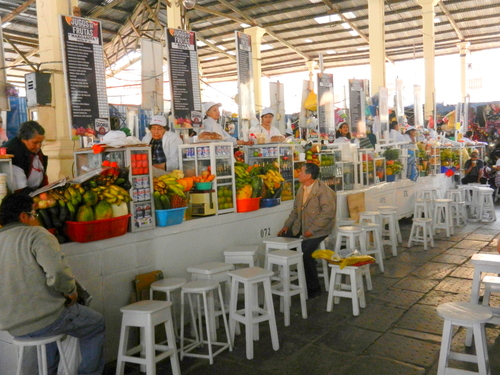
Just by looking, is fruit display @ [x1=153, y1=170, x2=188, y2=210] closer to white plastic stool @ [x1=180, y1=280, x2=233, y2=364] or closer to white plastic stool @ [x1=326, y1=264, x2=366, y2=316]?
Result: white plastic stool @ [x1=180, y1=280, x2=233, y2=364]

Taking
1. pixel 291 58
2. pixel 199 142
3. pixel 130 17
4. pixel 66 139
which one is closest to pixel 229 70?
pixel 291 58

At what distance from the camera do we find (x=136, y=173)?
12.3ft

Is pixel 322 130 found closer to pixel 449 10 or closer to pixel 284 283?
pixel 284 283

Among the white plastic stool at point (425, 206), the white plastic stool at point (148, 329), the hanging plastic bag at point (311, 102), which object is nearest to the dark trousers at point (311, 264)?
the white plastic stool at point (148, 329)

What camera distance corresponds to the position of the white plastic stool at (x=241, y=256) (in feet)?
14.1

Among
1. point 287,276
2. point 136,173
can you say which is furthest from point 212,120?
point 287,276

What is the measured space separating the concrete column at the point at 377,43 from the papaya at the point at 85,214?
944 centimetres

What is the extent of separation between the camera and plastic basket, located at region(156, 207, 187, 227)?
12.9ft

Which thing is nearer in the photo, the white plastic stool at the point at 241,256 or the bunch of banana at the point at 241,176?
the white plastic stool at the point at 241,256

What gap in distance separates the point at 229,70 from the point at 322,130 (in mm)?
12151

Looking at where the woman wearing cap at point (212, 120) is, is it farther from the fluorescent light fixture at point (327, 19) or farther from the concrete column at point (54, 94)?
the fluorescent light fixture at point (327, 19)

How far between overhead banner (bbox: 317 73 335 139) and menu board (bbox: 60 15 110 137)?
4.15 metres

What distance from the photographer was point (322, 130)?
7789 millimetres

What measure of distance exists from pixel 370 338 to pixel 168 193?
2.17 meters
